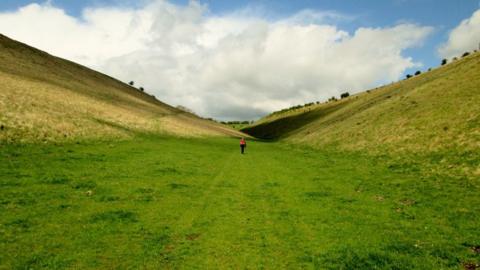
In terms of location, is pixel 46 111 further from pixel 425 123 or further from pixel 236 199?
pixel 425 123

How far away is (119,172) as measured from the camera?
90.0 feet

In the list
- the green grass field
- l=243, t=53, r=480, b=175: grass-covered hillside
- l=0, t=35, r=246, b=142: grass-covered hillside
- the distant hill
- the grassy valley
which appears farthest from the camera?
l=0, t=35, r=246, b=142: grass-covered hillside

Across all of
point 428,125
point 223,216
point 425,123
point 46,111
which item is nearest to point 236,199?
point 223,216

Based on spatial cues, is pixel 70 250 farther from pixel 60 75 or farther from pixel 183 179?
pixel 60 75

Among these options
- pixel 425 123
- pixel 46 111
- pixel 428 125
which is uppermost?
pixel 425 123

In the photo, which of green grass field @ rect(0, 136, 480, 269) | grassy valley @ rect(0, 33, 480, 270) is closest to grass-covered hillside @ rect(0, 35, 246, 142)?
grassy valley @ rect(0, 33, 480, 270)

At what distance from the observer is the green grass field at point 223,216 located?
42.7ft

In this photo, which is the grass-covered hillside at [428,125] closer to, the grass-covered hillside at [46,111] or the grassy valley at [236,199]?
the grassy valley at [236,199]

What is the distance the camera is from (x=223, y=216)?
719 inches

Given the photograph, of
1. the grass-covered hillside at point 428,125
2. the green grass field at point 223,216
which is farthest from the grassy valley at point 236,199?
the grass-covered hillside at point 428,125

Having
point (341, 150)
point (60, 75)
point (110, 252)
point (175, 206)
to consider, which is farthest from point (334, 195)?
point (60, 75)

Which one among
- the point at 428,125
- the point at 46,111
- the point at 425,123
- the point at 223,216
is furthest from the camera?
the point at 46,111

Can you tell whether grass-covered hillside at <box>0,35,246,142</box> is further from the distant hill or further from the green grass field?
the distant hill

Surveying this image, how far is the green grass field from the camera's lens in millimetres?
13008
